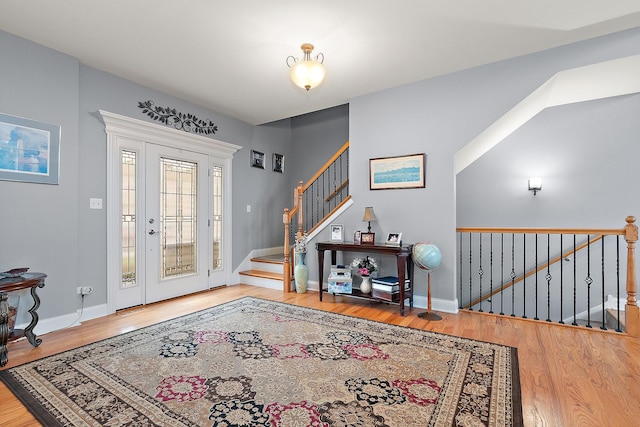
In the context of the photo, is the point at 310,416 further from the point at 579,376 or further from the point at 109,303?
the point at 109,303

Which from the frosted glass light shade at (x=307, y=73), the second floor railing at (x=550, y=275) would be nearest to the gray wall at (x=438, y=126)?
the second floor railing at (x=550, y=275)

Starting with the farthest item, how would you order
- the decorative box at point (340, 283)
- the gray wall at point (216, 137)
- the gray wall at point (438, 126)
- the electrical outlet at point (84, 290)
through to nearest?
the decorative box at point (340, 283) → the electrical outlet at point (84, 290) → the gray wall at point (438, 126) → the gray wall at point (216, 137)

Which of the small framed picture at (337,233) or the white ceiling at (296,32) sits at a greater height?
the white ceiling at (296,32)

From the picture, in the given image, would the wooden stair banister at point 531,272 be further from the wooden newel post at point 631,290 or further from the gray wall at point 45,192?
the gray wall at point 45,192

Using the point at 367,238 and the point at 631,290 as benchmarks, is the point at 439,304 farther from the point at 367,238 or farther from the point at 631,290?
the point at 631,290

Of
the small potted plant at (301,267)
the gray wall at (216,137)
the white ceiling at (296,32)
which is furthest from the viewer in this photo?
the small potted plant at (301,267)

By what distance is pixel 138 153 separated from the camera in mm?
3953

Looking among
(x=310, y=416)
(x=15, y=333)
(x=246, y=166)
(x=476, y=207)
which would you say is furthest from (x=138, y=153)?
(x=476, y=207)

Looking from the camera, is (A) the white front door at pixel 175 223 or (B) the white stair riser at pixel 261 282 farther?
(B) the white stair riser at pixel 261 282

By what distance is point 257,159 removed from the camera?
18.6ft

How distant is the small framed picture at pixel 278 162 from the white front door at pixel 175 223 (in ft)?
5.12

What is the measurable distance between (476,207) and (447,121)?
7.30 feet

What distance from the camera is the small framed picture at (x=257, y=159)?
18.3 feet

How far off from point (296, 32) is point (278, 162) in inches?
135
